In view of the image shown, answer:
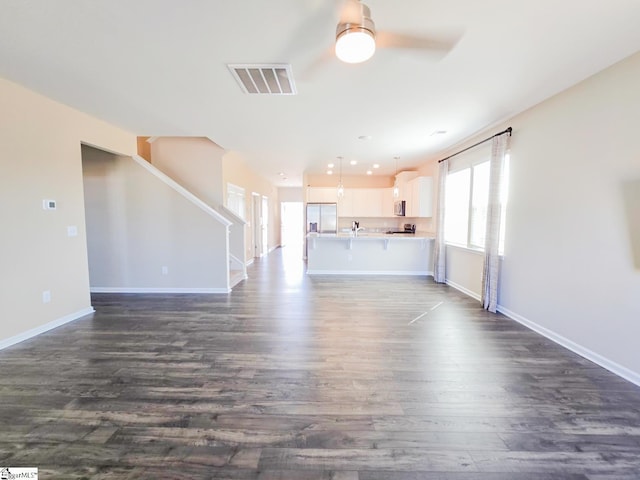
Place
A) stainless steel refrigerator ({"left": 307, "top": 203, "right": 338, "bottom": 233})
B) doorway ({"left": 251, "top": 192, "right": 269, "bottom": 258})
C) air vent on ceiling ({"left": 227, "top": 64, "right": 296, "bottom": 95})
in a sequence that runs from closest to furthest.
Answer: air vent on ceiling ({"left": 227, "top": 64, "right": 296, "bottom": 95}) < stainless steel refrigerator ({"left": 307, "top": 203, "right": 338, "bottom": 233}) < doorway ({"left": 251, "top": 192, "right": 269, "bottom": 258})

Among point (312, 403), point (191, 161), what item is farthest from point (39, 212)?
point (312, 403)

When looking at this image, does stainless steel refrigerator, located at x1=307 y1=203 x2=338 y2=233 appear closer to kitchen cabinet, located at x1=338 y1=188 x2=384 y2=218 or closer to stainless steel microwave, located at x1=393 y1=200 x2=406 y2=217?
kitchen cabinet, located at x1=338 y1=188 x2=384 y2=218

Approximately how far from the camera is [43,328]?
10.6 feet

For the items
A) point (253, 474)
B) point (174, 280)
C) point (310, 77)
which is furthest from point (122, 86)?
point (253, 474)

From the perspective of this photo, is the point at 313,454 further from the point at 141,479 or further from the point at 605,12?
the point at 605,12

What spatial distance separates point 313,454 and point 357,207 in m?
6.91

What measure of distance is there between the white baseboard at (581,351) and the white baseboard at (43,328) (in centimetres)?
572

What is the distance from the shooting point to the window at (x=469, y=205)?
4420 millimetres

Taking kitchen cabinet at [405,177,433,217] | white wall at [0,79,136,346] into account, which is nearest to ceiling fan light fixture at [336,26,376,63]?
white wall at [0,79,136,346]

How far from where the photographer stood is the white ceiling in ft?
5.97

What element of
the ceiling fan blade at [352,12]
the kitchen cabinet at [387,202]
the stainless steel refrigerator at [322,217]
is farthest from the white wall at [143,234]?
the kitchen cabinet at [387,202]

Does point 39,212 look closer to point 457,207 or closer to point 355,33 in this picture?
point 355,33

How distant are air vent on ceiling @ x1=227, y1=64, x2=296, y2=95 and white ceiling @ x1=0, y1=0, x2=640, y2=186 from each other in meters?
0.09

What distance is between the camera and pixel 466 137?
4648 millimetres
